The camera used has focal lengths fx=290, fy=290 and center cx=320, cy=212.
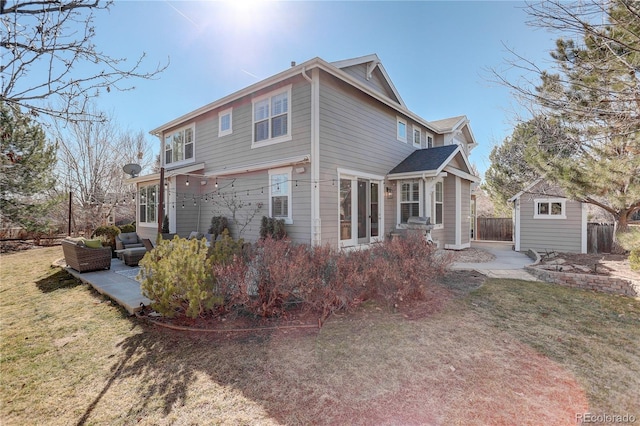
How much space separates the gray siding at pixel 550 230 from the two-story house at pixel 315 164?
2.24m

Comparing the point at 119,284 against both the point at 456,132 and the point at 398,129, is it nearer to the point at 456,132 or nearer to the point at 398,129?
the point at 398,129

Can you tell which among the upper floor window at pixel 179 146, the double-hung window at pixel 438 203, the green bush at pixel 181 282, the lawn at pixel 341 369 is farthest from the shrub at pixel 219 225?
the double-hung window at pixel 438 203

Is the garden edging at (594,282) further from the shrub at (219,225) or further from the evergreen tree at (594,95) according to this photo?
the shrub at (219,225)

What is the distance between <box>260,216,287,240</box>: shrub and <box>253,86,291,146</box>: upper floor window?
2.45m

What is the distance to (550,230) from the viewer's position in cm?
1168

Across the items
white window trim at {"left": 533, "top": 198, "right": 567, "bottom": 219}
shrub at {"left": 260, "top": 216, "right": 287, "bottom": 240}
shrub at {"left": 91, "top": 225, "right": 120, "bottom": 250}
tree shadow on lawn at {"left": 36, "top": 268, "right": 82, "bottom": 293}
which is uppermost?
white window trim at {"left": 533, "top": 198, "right": 567, "bottom": 219}

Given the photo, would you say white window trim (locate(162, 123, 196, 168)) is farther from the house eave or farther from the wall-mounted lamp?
the wall-mounted lamp

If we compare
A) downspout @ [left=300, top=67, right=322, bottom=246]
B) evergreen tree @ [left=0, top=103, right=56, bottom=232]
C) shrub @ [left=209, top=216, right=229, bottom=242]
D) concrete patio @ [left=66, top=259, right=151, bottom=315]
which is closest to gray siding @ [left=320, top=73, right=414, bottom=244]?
downspout @ [left=300, top=67, right=322, bottom=246]

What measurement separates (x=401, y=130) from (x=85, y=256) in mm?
11277

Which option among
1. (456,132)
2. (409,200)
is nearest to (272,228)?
(409,200)

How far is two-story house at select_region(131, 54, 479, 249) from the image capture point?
8.19 meters

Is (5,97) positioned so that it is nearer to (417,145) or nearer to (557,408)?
(557,408)

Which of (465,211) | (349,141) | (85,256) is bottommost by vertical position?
(85,256)

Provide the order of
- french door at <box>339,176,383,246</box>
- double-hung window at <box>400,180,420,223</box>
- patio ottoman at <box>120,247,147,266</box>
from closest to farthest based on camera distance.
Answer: patio ottoman at <box>120,247,147,266</box>
french door at <box>339,176,383,246</box>
double-hung window at <box>400,180,420,223</box>
